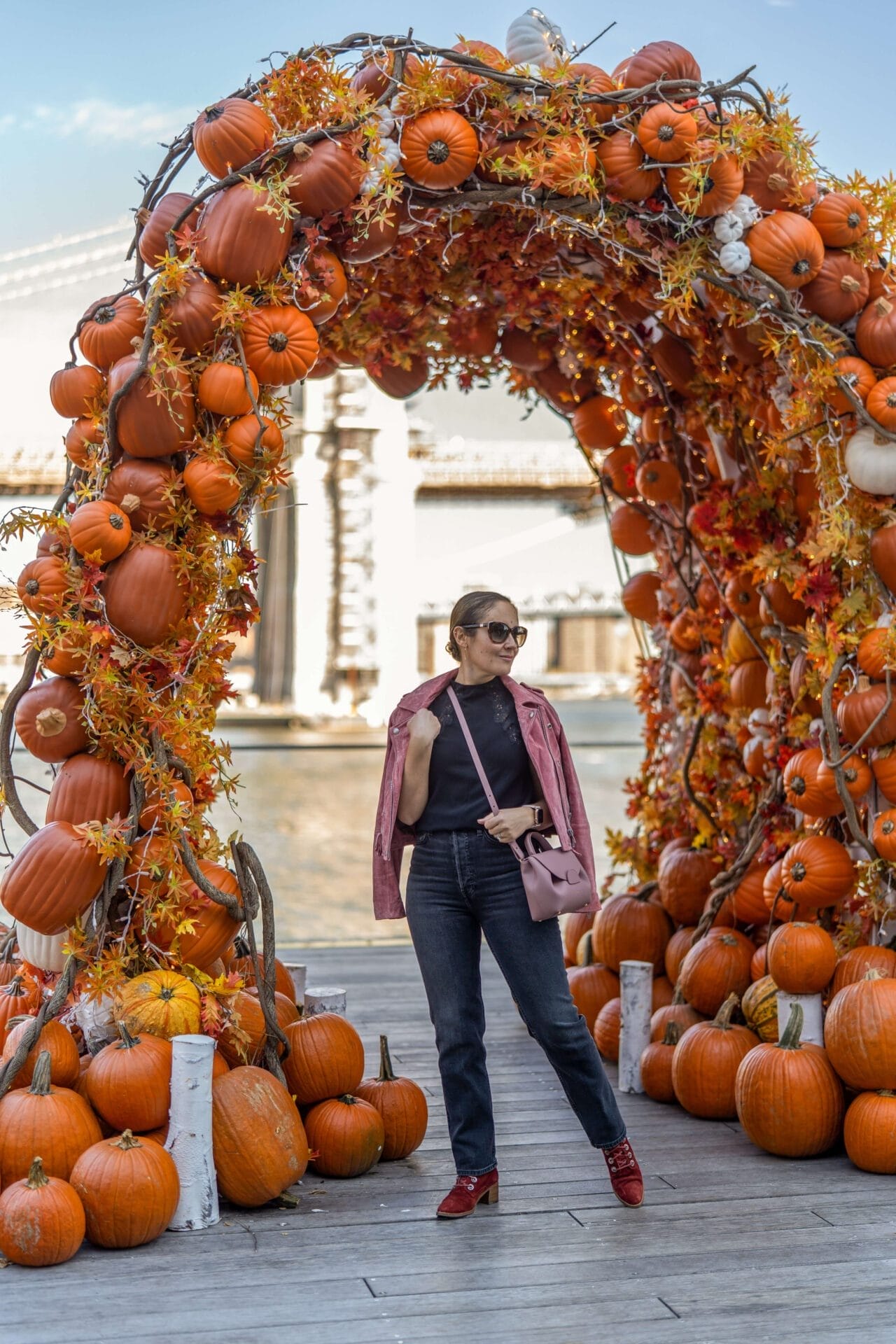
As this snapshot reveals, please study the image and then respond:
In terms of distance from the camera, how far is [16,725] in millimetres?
3246

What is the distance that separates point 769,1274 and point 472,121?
266cm

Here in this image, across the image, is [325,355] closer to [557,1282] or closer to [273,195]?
[273,195]

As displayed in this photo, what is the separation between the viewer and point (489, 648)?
304cm

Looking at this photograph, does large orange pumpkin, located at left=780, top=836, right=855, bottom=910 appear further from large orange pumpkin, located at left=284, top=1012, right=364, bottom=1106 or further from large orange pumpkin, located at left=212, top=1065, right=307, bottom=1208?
large orange pumpkin, located at left=212, top=1065, right=307, bottom=1208

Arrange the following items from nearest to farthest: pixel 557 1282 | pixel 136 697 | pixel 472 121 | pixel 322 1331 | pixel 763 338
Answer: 1. pixel 322 1331
2. pixel 557 1282
3. pixel 136 697
4. pixel 472 121
5. pixel 763 338

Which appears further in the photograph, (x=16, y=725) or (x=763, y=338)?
(x=763, y=338)

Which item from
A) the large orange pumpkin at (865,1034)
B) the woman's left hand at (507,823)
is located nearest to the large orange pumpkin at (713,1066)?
the large orange pumpkin at (865,1034)

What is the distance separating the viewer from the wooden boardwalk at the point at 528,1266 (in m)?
2.51

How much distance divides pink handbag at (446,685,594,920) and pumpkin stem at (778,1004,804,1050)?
830mm

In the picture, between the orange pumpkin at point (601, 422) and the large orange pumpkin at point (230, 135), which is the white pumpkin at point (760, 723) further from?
the large orange pumpkin at point (230, 135)

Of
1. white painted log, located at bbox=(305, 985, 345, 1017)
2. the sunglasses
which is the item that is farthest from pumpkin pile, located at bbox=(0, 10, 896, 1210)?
the sunglasses

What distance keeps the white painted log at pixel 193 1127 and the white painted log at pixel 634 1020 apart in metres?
1.50

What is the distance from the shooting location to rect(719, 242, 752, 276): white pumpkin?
3645mm

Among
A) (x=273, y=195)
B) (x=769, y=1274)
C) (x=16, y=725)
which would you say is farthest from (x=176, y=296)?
(x=769, y=1274)
